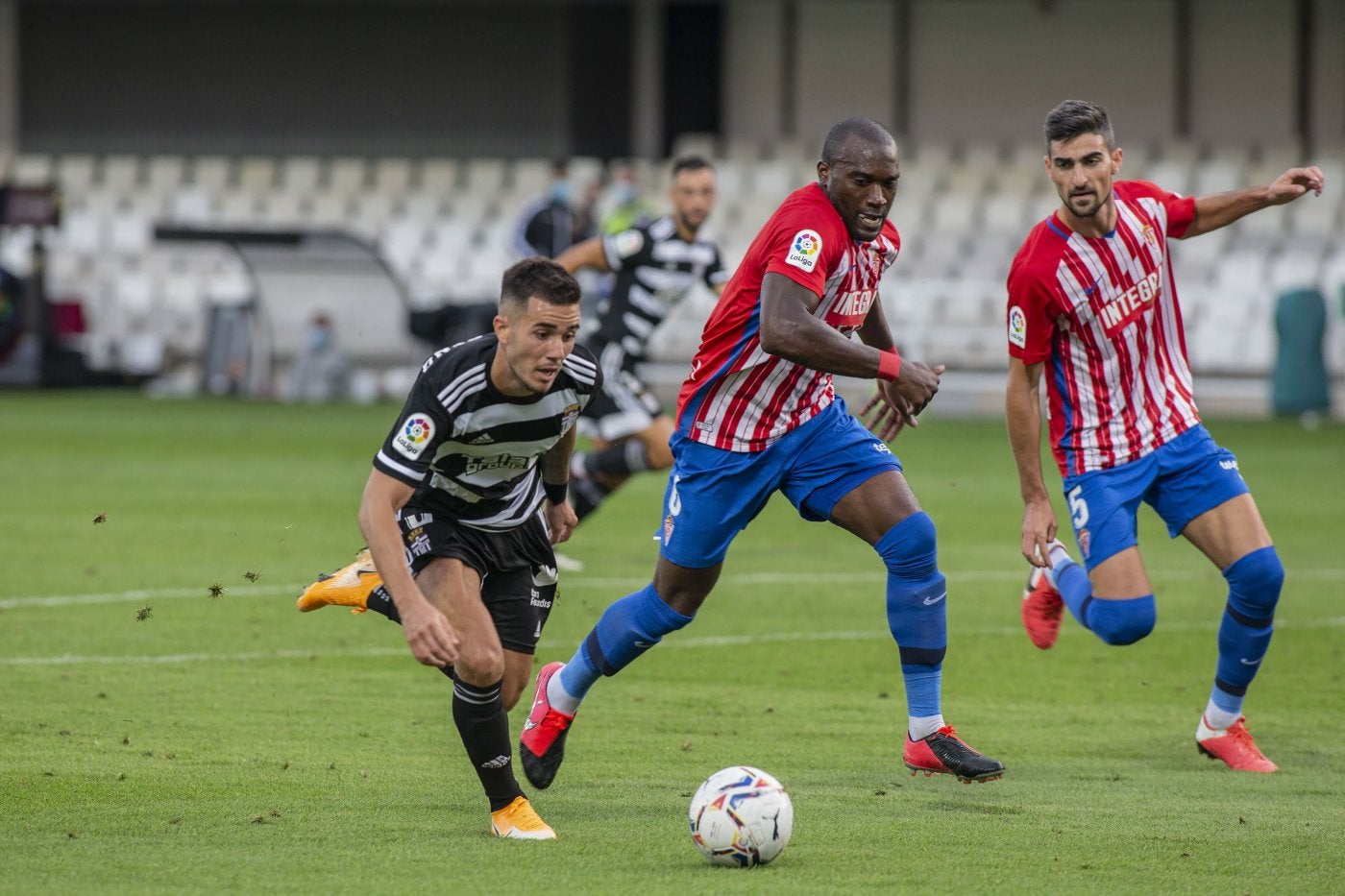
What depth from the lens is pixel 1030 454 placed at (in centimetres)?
635

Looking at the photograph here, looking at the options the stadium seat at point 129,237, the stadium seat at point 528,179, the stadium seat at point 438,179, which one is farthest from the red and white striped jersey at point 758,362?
the stadium seat at point 129,237

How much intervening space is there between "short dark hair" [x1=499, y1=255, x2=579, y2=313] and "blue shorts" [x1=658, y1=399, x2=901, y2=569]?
3.26ft

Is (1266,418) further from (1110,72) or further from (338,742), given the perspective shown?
(338,742)

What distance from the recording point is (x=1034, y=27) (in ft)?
93.4

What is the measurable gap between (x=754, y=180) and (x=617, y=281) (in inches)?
667

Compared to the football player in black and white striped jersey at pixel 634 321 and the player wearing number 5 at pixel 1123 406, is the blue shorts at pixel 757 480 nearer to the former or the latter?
the player wearing number 5 at pixel 1123 406

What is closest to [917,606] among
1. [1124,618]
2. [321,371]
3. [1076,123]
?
[1124,618]

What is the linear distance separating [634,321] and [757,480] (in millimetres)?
4876

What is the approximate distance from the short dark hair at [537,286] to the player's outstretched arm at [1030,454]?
169cm

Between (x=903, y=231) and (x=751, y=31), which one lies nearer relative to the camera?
(x=903, y=231)

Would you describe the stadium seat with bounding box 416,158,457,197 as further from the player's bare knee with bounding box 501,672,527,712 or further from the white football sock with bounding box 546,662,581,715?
the player's bare knee with bounding box 501,672,527,712

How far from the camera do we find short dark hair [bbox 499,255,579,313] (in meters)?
5.30

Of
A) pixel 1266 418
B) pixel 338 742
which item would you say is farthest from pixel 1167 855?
pixel 1266 418

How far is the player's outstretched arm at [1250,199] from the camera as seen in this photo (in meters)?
6.35
